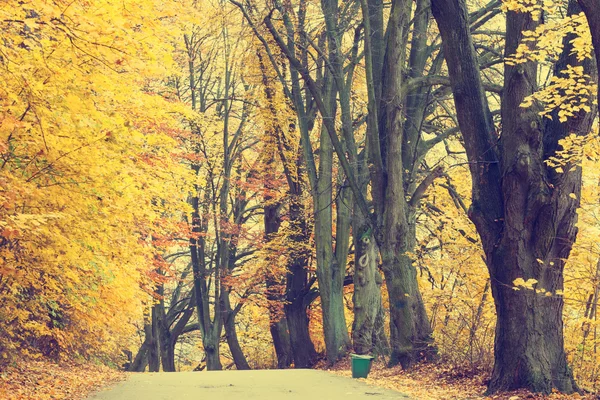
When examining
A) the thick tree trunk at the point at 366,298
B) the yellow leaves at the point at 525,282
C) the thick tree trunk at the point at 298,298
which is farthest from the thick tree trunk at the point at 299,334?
the yellow leaves at the point at 525,282

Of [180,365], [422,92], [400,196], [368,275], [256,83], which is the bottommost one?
[180,365]

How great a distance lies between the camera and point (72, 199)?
9930 mm

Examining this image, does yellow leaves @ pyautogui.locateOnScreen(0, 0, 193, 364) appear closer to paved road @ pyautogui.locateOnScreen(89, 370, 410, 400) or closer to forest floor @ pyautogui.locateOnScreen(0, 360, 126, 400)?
forest floor @ pyautogui.locateOnScreen(0, 360, 126, 400)

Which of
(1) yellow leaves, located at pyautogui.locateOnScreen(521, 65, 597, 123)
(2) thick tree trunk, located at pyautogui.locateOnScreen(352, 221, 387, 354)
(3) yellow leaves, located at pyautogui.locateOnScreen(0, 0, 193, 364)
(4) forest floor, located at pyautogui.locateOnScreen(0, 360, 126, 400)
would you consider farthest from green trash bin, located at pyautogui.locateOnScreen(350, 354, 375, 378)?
(1) yellow leaves, located at pyautogui.locateOnScreen(521, 65, 597, 123)

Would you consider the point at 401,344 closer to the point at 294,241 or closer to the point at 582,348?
the point at 582,348

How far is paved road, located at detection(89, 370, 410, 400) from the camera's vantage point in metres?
11.3

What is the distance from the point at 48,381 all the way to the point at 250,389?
12.0 ft

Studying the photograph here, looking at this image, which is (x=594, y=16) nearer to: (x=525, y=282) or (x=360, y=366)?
(x=525, y=282)

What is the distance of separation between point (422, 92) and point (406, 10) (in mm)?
2788

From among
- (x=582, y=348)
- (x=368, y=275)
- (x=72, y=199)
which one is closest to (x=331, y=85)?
(x=368, y=275)

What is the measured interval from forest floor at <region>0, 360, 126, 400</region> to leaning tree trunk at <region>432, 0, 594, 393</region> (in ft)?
20.7

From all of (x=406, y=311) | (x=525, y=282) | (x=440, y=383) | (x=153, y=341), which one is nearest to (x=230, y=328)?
(x=153, y=341)

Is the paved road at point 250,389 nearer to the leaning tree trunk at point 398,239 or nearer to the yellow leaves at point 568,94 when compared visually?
the leaning tree trunk at point 398,239

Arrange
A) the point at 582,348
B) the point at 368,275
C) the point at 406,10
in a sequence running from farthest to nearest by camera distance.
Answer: the point at 368,275
the point at 406,10
the point at 582,348
